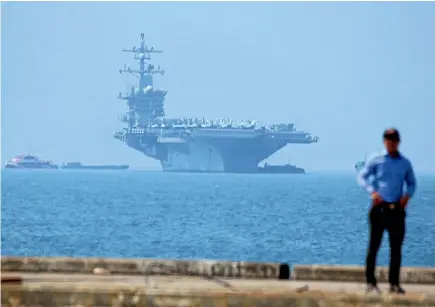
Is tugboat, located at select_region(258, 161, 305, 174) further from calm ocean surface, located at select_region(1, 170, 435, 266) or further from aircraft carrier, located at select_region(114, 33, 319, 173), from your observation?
calm ocean surface, located at select_region(1, 170, 435, 266)

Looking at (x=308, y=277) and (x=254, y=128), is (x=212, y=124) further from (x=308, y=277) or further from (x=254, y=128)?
(x=308, y=277)

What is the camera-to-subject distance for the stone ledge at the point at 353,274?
30.7ft

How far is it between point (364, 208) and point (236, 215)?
11494mm

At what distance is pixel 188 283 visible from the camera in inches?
354

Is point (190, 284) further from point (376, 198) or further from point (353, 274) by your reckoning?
point (376, 198)

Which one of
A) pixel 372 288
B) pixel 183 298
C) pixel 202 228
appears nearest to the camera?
pixel 183 298

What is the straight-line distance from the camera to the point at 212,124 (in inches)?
6196

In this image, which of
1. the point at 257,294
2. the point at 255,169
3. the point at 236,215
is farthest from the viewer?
the point at 255,169

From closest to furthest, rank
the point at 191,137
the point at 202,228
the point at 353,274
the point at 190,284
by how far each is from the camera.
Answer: the point at 190,284 < the point at 353,274 < the point at 202,228 < the point at 191,137

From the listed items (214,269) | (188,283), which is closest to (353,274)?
(214,269)

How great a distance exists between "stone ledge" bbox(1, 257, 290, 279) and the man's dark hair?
1513mm

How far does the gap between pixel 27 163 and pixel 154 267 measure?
617 ft

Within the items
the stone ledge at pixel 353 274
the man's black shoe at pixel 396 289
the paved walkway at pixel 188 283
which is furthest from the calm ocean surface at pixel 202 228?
the man's black shoe at pixel 396 289

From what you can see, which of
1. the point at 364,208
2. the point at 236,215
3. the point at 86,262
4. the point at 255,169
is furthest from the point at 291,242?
the point at 255,169
